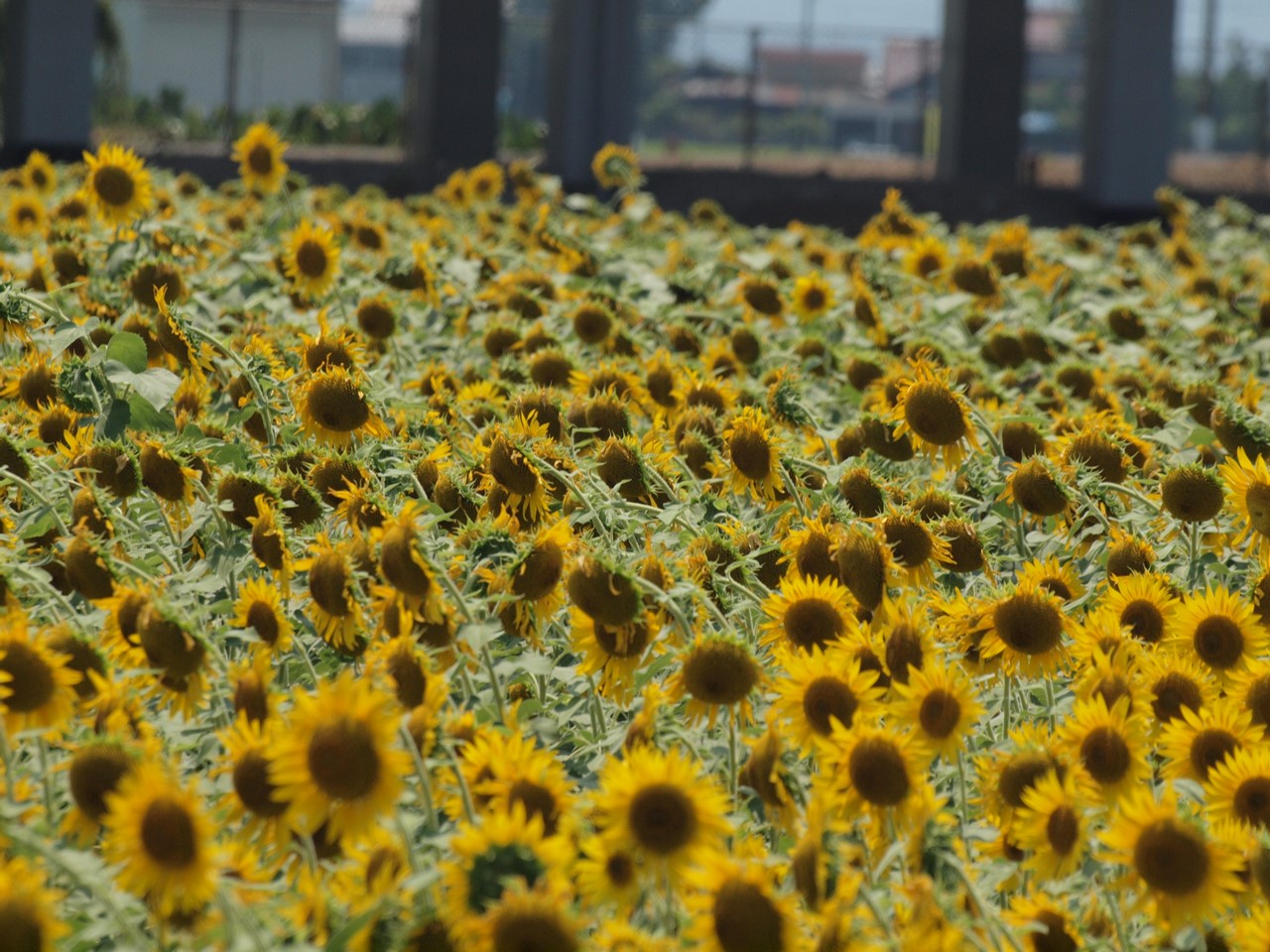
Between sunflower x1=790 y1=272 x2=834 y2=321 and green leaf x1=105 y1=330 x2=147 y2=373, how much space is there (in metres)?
1.93

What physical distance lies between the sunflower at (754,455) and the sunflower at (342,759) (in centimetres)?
128

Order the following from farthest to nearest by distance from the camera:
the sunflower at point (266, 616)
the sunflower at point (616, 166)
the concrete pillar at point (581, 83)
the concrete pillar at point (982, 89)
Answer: the concrete pillar at point (982, 89), the concrete pillar at point (581, 83), the sunflower at point (616, 166), the sunflower at point (266, 616)

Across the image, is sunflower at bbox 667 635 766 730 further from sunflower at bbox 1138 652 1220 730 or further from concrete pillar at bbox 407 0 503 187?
concrete pillar at bbox 407 0 503 187

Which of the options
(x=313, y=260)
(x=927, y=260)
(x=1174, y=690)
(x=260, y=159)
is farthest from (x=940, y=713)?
(x=260, y=159)

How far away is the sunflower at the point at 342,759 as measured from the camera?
4.41ft

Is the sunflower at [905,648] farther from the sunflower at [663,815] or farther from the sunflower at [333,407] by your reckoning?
the sunflower at [333,407]

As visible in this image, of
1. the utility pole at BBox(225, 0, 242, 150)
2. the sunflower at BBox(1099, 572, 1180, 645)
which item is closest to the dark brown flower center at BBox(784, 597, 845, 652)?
the sunflower at BBox(1099, 572, 1180, 645)

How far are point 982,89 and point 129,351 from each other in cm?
1470

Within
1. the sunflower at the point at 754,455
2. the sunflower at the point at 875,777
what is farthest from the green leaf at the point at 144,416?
the sunflower at the point at 875,777

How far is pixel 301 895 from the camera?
1.42 meters

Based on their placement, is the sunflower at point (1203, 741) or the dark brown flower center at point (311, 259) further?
the dark brown flower center at point (311, 259)

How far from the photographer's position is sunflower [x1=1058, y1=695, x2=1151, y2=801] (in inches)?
65.7

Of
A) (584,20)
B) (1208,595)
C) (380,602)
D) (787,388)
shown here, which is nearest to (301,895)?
(380,602)

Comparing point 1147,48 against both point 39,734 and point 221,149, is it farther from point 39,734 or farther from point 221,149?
point 39,734
